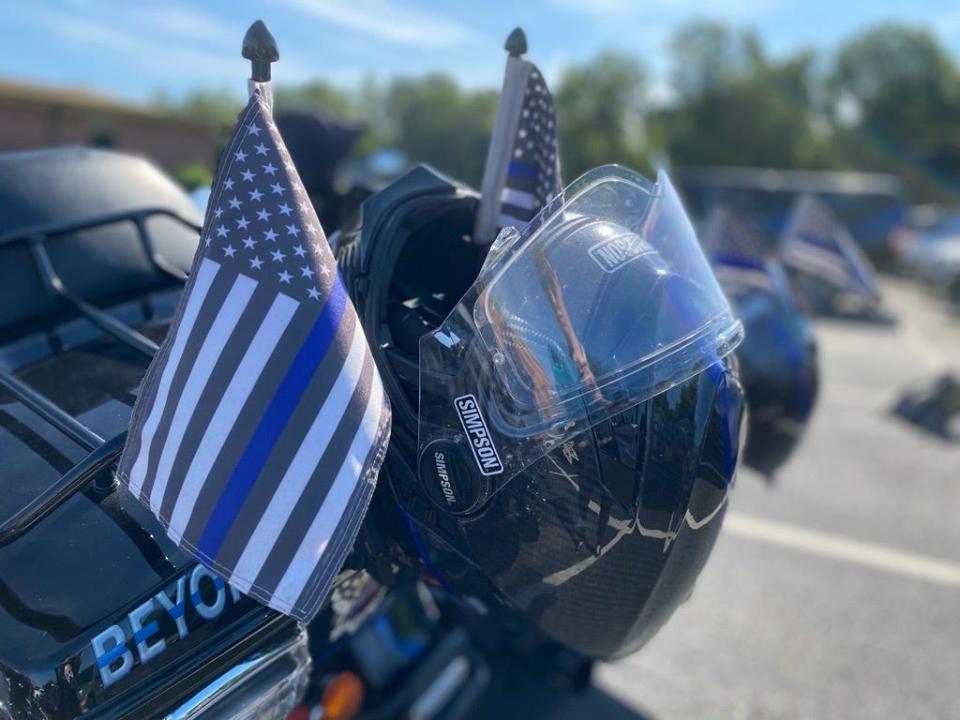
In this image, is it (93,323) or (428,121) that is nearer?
(93,323)

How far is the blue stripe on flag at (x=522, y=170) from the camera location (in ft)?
5.99

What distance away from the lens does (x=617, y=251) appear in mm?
1477

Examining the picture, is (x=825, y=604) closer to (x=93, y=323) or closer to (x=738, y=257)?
(x=738, y=257)

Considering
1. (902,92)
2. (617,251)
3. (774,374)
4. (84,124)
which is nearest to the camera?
(617,251)

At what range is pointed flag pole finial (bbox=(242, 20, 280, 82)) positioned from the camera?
4.11 feet

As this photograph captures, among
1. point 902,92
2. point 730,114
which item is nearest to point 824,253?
point 730,114

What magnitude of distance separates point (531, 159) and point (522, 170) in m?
0.04

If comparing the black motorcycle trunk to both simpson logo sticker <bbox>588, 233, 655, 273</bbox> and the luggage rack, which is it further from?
simpson logo sticker <bbox>588, 233, 655, 273</bbox>

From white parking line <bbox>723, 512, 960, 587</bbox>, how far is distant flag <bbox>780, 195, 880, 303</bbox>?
1.28 m

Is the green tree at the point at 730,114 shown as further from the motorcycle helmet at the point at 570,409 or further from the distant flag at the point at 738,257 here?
the motorcycle helmet at the point at 570,409

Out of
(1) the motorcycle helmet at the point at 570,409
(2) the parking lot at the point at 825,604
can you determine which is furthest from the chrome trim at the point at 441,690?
(2) the parking lot at the point at 825,604

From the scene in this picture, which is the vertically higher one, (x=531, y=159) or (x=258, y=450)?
(x=531, y=159)

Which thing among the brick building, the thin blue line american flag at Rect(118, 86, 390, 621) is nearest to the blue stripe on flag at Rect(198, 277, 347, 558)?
the thin blue line american flag at Rect(118, 86, 390, 621)

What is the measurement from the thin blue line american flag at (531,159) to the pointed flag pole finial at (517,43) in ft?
0.13
